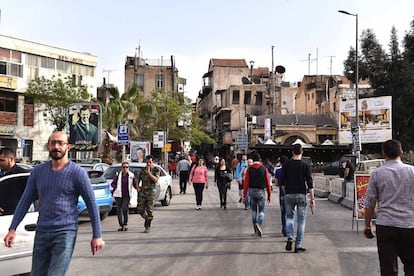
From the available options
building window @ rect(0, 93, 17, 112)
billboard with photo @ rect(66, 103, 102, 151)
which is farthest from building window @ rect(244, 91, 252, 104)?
billboard with photo @ rect(66, 103, 102, 151)

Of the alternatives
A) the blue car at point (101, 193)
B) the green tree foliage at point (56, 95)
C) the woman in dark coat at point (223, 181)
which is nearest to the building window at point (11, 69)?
the green tree foliage at point (56, 95)

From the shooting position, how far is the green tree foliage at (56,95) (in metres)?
39.8

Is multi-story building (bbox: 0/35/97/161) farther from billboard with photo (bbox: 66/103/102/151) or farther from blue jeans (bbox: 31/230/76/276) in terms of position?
blue jeans (bbox: 31/230/76/276)

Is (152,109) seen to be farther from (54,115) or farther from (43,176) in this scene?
(43,176)

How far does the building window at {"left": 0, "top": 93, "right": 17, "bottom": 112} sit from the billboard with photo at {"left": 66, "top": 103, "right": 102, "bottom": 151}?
19.8 m

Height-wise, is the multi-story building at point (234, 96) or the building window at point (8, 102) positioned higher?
the multi-story building at point (234, 96)

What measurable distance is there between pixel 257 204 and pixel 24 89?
110 ft

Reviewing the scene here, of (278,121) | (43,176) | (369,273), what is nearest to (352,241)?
(369,273)

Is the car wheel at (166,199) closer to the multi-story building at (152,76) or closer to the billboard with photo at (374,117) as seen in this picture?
the billboard with photo at (374,117)

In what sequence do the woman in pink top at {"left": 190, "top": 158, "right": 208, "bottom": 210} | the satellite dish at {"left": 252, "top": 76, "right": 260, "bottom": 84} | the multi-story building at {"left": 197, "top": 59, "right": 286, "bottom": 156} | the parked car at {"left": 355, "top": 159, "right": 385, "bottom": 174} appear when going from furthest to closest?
the satellite dish at {"left": 252, "top": 76, "right": 260, "bottom": 84} < the multi-story building at {"left": 197, "top": 59, "right": 286, "bottom": 156} < the woman in pink top at {"left": 190, "top": 158, "right": 208, "bottom": 210} < the parked car at {"left": 355, "top": 159, "right": 385, "bottom": 174}

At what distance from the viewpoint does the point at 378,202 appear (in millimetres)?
5422

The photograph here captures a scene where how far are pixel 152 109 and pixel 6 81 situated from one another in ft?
37.3

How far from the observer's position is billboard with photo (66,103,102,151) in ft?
70.3

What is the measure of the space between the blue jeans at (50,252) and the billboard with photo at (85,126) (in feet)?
56.2
